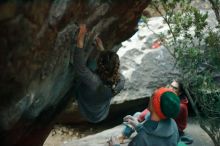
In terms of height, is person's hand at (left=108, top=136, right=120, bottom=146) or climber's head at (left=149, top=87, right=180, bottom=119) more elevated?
climber's head at (left=149, top=87, right=180, bottom=119)

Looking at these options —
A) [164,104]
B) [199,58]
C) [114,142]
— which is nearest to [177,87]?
[199,58]

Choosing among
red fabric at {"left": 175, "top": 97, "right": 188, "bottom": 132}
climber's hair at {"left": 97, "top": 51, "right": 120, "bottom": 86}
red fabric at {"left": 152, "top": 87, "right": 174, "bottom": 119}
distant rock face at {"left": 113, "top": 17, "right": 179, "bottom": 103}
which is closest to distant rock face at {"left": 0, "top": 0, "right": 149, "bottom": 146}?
climber's hair at {"left": 97, "top": 51, "right": 120, "bottom": 86}

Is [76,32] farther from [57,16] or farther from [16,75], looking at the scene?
[16,75]

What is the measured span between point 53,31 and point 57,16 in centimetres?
17

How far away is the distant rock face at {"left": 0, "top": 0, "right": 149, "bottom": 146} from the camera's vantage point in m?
4.18

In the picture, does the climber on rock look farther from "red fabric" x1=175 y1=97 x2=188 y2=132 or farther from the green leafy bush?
the green leafy bush

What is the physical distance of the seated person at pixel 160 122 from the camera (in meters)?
5.56

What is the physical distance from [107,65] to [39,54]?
84 cm

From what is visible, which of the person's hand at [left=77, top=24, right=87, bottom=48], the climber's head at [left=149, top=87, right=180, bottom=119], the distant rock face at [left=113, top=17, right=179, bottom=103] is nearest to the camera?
the person's hand at [left=77, top=24, right=87, bottom=48]

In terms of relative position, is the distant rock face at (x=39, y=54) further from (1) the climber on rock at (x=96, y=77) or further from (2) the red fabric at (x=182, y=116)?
(2) the red fabric at (x=182, y=116)

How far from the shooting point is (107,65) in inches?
206

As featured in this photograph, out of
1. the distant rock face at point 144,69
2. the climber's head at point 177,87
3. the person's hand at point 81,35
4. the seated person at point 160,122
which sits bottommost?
the distant rock face at point 144,69

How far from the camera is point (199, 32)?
26.5ft

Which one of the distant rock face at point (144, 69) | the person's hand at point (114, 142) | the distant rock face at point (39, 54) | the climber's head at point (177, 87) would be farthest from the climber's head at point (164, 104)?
the distant rock face at point (144, 69)
